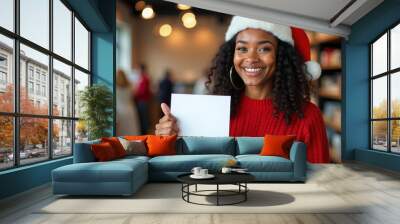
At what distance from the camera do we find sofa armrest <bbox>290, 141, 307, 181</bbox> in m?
6.07

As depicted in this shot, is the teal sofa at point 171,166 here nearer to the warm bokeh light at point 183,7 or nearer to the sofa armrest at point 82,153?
the sofa armrest at point 82,153

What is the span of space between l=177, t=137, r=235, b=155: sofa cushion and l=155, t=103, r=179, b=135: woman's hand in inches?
54.3

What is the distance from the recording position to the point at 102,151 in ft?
18.6

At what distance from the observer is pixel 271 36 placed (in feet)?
27.2

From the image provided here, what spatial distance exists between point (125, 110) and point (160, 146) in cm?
233

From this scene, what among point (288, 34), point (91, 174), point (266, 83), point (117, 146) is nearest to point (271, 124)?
point (266, 83)

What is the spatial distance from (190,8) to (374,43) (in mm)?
4182

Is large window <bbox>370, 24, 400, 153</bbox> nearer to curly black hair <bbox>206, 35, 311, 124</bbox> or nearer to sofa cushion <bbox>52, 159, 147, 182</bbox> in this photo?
curly black hair <bbox>206, 35, 311, 124</bbox>

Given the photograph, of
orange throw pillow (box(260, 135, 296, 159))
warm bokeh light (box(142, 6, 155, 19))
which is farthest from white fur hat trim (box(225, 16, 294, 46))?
orange throw pillow (box(260, 135, 296, 159))

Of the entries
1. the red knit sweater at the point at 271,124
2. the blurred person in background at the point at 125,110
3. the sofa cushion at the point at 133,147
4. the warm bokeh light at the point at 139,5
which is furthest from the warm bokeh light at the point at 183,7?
the sofa cushion at the point at 133,147

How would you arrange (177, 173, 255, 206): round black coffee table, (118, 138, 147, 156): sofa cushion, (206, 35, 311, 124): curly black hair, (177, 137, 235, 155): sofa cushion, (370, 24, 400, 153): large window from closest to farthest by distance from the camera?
(177, 173, 255, 206): round black coffee table < (118, 138, 147, 156): sofa cushion < (177, 137, 235, 155): sofa cushion < (370, 24, 400, 153): large window < (206, 35, 311, 124): curly black hair

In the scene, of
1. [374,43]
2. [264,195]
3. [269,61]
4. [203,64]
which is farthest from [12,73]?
[374,43]

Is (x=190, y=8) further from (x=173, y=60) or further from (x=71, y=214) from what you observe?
(x=71, y=214)

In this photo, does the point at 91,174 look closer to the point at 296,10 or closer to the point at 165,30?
the point at 165,30
